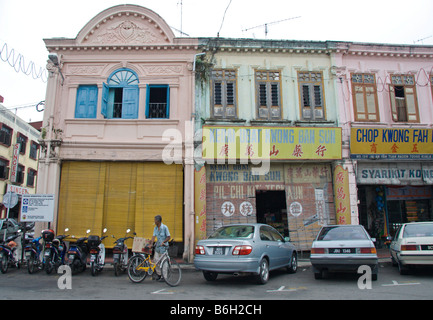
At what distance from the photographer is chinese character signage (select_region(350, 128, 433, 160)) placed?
14078 mm

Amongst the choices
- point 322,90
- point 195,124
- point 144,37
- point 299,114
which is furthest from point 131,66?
point 322,90

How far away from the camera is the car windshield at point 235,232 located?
855cm

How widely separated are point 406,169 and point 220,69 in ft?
31.0

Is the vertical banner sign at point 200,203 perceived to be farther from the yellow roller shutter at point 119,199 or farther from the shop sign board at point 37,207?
the shop sign board at point 37,207

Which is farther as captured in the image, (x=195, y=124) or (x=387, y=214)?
(x=387, y=214)

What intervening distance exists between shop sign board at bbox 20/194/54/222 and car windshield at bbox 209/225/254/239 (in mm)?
6121

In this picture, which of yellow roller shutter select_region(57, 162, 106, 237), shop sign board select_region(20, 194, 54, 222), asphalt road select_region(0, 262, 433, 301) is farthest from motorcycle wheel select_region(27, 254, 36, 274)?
yellow roller shutter select_region(57, 162, 106, 237)

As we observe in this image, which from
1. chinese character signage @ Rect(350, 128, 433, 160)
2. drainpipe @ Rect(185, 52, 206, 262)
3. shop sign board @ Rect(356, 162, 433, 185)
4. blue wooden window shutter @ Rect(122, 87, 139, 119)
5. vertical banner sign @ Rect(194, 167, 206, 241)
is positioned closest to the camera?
drainpipe @ Rect(185, 52, 206, 262)

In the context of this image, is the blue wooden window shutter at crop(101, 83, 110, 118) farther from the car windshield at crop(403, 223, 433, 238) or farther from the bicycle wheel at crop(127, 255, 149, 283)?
the car windshield at crop(403, 223, 433, 238)

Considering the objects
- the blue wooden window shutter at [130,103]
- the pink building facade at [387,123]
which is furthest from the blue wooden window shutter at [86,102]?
the pink building facade at [387,123]

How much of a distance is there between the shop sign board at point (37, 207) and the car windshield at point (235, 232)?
612 cm

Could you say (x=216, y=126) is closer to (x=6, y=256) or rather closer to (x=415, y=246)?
(x=415, y=246)

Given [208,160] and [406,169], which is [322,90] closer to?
[406,169]

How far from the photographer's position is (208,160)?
13.6 m
